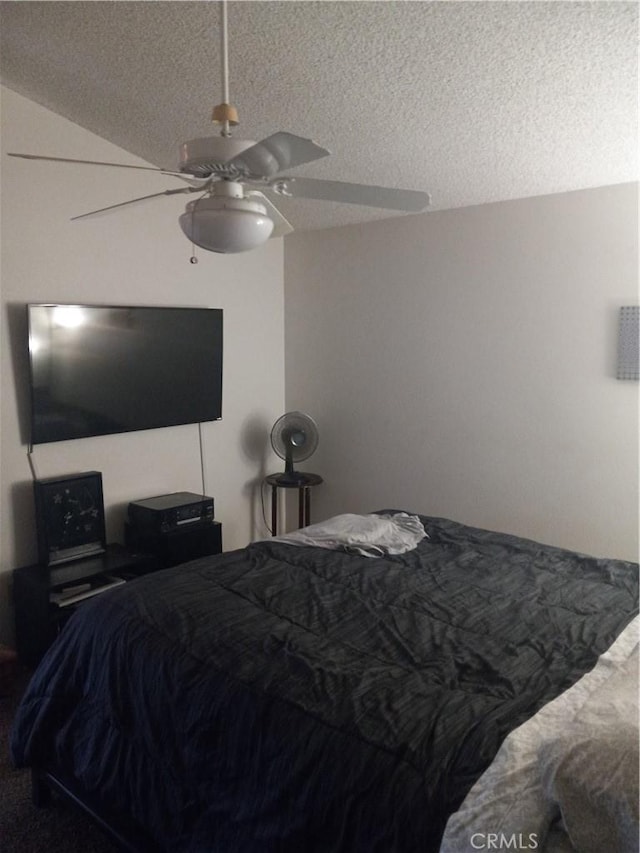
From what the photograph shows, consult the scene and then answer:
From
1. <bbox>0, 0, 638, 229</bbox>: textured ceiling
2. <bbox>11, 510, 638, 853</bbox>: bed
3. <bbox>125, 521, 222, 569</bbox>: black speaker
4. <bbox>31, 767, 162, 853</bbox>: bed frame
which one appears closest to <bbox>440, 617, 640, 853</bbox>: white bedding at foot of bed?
<bbox>11, 510, 638, 853</bbox>: bed

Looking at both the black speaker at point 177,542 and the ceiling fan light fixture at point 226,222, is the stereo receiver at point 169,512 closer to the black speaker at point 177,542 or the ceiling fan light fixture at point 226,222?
the black speaker at point 177,542

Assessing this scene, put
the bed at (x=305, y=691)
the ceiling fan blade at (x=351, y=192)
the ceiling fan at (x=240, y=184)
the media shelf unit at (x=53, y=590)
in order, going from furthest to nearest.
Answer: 1. the media shelf unit at (x=53, y=590)
2. the ceiling fan blade at (x=351, y=192)
3. the ceiling fan at (x=240, y=184)
4. the bed at (x=305, y=691)

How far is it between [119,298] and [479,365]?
7.17 feet

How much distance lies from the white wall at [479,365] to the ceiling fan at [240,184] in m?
1.92

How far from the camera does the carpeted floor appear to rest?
2135 millimetres

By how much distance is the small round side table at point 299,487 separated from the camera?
440 cm

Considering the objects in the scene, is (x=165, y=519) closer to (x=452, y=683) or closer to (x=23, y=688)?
(x=23, y=688)

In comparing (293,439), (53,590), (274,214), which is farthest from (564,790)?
(293,439)

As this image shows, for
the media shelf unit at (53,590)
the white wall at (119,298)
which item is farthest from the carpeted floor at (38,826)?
the white wall at (119,298)

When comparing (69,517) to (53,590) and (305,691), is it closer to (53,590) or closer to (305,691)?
(53,590)

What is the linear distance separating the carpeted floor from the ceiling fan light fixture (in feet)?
6.30

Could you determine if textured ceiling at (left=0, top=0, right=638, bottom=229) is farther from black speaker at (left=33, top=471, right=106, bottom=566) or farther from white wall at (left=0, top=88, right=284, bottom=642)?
black speaker at (left=33, top=471, right=106, bottom=566)

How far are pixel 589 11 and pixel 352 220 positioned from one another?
7.90 ft

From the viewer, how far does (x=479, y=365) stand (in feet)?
12.7
